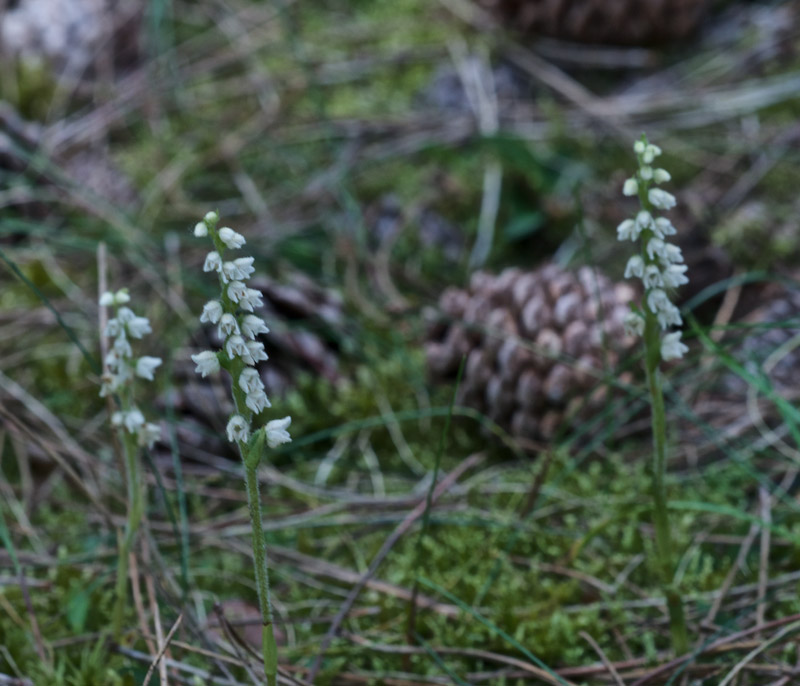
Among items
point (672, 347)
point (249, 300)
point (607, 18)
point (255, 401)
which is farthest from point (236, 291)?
point (607, 18)

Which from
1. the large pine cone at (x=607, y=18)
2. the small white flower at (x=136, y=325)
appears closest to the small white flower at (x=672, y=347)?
the small white flower at (x=136, y=325)

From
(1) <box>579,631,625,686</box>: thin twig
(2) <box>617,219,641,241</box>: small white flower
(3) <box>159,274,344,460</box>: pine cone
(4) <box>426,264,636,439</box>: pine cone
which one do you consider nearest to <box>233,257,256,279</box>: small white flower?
(2) <box>617,219,641,241</box>: small white flower

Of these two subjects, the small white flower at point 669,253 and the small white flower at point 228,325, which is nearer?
the small white flower at point 228,325

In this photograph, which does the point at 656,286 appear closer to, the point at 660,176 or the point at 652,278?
the point at 652,278

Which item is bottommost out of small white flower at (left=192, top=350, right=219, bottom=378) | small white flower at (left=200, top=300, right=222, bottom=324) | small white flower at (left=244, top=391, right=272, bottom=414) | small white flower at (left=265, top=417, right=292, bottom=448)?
small white flower at (left=265, top=417, right=292, bottom=448)

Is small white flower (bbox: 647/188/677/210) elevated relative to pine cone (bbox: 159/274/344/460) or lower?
elevated

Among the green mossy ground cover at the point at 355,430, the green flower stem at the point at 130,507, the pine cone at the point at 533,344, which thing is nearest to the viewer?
the green flower stem at the point at 130,507

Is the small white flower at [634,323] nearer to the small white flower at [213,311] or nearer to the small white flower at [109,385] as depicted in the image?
the small white flower at [213,311]

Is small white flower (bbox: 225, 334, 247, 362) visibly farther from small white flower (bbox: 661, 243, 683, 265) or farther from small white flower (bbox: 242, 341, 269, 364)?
small white flower (bbox: 661, 243, 683, 265)
